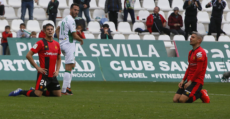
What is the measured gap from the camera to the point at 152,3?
981 inches

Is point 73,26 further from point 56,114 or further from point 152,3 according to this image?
point 152,3

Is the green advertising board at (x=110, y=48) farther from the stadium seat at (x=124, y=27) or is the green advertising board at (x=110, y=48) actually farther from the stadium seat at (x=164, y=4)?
the stadium seat at (x=164, y=4)

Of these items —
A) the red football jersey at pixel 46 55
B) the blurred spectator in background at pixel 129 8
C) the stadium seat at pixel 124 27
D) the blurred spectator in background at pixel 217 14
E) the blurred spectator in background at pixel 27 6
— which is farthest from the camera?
the stadium seat at pixel 124 27

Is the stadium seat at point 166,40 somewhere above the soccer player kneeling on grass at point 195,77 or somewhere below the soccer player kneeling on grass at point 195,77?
below

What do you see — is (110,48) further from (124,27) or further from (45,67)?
(45,67)

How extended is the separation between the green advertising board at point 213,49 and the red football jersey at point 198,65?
10.9m

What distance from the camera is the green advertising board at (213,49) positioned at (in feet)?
64.1

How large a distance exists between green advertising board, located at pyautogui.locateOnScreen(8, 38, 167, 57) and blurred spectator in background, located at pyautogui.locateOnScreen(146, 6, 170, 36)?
242cm

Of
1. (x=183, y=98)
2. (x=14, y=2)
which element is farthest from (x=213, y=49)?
(x=183, y=98)

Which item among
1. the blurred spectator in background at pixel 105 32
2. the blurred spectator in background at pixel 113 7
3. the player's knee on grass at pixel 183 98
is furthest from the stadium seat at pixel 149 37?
the player's knee on grass at pixel 183 98

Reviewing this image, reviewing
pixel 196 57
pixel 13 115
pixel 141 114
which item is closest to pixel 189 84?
pixel 196 57

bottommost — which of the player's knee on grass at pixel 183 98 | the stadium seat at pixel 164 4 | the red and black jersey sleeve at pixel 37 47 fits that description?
the stadium seat at pixel 164 4

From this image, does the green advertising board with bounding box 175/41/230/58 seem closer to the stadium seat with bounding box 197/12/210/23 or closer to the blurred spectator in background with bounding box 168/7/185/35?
the blurred spectator in background with bounding box 168/7/185/35

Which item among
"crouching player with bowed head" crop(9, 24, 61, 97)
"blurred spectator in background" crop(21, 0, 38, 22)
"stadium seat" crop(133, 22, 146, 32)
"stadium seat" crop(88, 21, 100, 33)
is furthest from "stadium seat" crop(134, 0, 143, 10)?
"crouching player with bowed head" crop(9, 24, 61, 97)
